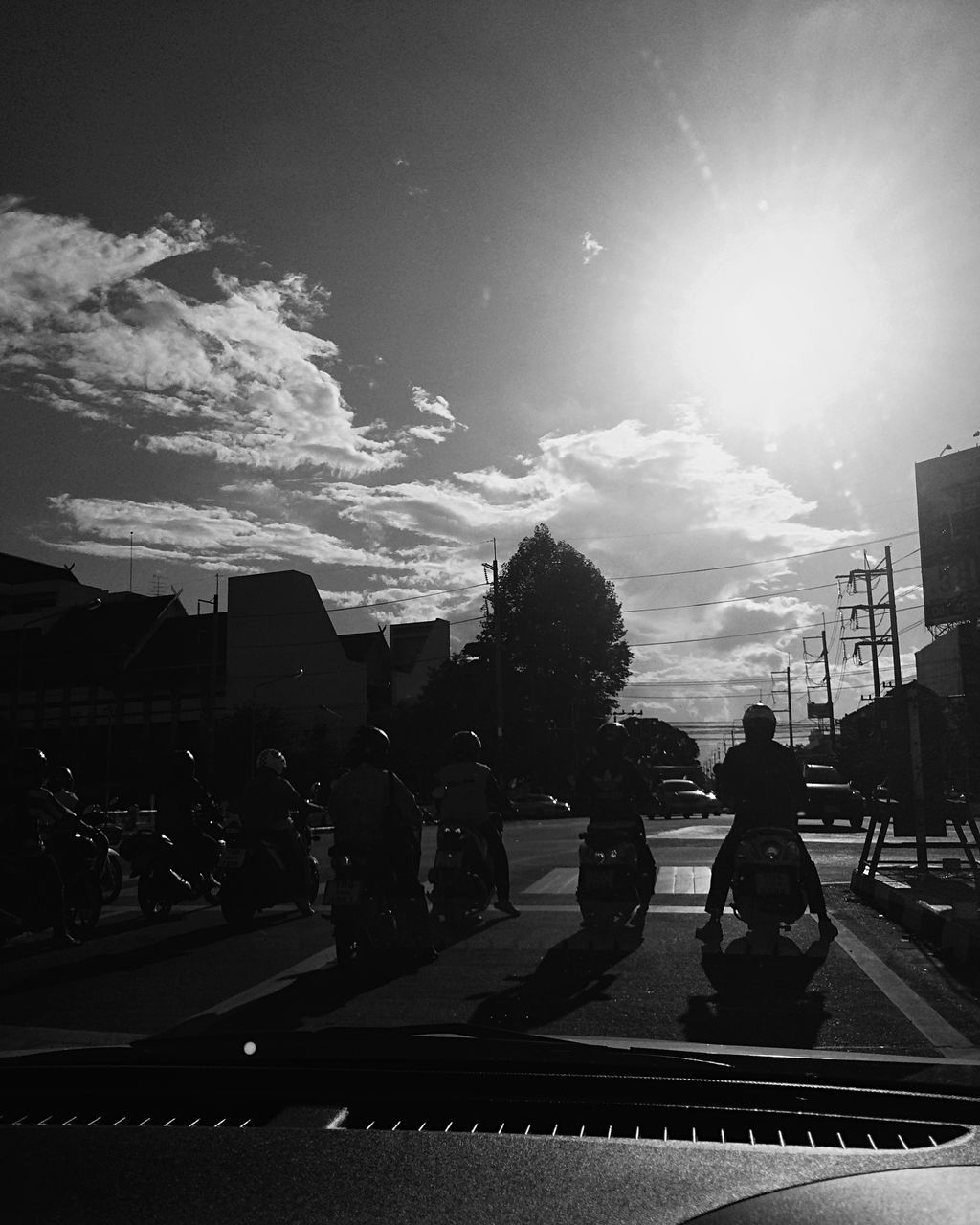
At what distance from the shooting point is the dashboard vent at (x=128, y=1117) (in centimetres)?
241

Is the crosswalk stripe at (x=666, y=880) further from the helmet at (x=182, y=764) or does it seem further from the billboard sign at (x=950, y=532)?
the billboard sign at (x=950, y=532)

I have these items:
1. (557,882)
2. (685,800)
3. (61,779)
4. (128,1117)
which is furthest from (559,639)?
(128,1117)

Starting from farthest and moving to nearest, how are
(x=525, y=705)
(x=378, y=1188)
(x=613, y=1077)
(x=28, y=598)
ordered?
(x=28, y=598), (x=525, y=705), (x=613, y=1077), (x=378, y=1188)

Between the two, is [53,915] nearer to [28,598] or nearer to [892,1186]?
[892,1186]

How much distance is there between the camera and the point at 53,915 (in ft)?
30.7

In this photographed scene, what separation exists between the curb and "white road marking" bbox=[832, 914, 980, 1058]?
56 centimetres

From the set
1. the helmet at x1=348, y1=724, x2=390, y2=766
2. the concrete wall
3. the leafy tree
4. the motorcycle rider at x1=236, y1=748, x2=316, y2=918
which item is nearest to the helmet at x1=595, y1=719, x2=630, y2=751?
the helmet at x1=348, y1=724, x2=390, y2=766

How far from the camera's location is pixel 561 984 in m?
7.12

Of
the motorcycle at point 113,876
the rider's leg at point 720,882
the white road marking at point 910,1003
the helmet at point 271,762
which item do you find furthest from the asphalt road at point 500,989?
the motorcycle at point 113,876

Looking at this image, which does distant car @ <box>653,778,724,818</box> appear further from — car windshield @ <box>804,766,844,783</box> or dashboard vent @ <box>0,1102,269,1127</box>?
dashboard vent @ <box>0,1102,269,1127</box>

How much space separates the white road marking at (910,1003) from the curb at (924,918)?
21.9 inches

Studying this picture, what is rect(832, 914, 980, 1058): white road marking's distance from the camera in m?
5.45

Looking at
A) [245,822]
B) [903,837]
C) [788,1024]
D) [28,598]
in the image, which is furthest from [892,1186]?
[28,598]

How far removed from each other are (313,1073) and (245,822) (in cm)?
821
